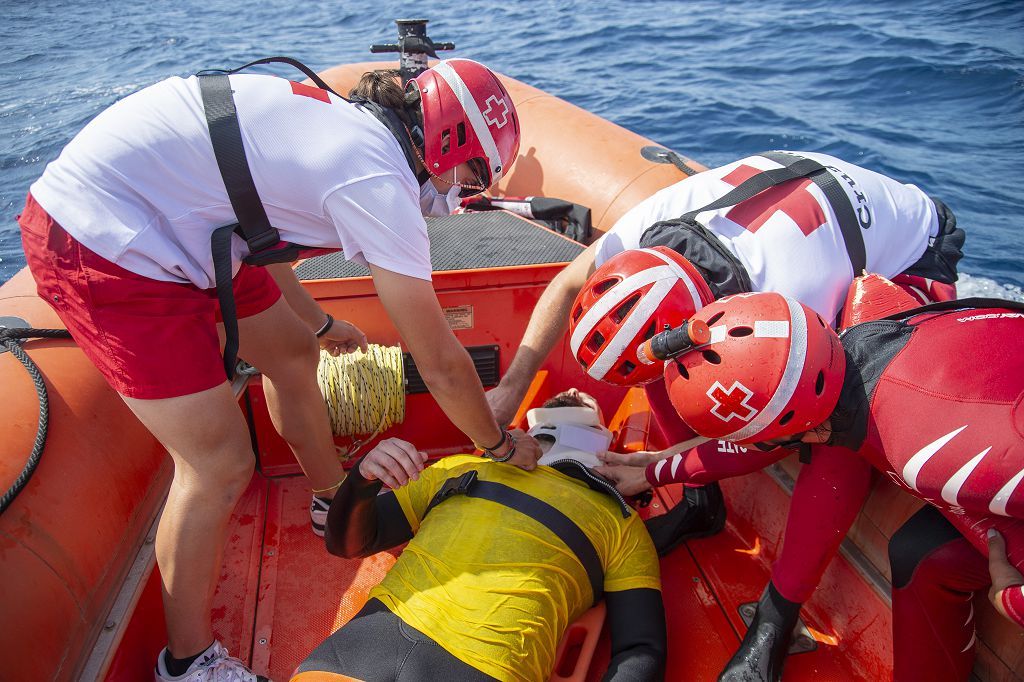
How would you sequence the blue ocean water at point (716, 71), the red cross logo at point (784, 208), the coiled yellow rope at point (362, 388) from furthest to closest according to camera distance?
the blue ocean water at point (716, 71) → the coiled yellow rope at point (362, 388) → the red cross logo at point (784, 208)

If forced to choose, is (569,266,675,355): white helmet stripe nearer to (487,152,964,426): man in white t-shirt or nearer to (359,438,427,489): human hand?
(487,152,964,426): man in white t-shirt

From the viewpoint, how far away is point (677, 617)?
2.58 m

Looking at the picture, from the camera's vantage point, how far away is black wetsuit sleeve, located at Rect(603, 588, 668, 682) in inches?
79.9

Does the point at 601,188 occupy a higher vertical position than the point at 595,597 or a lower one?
higher

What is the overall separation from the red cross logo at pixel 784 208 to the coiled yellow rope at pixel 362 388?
1588mm

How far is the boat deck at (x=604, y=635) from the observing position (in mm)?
2389

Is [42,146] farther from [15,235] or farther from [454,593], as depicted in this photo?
[454,593]

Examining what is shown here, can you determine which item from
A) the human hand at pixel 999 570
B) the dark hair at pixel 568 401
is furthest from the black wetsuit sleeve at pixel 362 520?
the human hand at pixel 999 570

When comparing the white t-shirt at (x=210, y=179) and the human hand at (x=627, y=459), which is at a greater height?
the white t-shirt at (x=210, y=179)

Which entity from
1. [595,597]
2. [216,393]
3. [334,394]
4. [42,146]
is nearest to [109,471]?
[216,393]

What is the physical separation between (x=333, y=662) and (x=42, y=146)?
9.11 metres

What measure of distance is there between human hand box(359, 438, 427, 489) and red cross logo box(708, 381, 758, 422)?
2.91 ft

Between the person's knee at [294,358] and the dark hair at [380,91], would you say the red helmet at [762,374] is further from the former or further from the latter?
the person's knee at [294,358]

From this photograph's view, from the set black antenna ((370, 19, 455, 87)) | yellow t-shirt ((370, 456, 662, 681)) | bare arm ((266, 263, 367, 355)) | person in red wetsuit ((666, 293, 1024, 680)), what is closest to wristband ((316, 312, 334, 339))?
→ bare arm ((266, 263, 367, 355))
